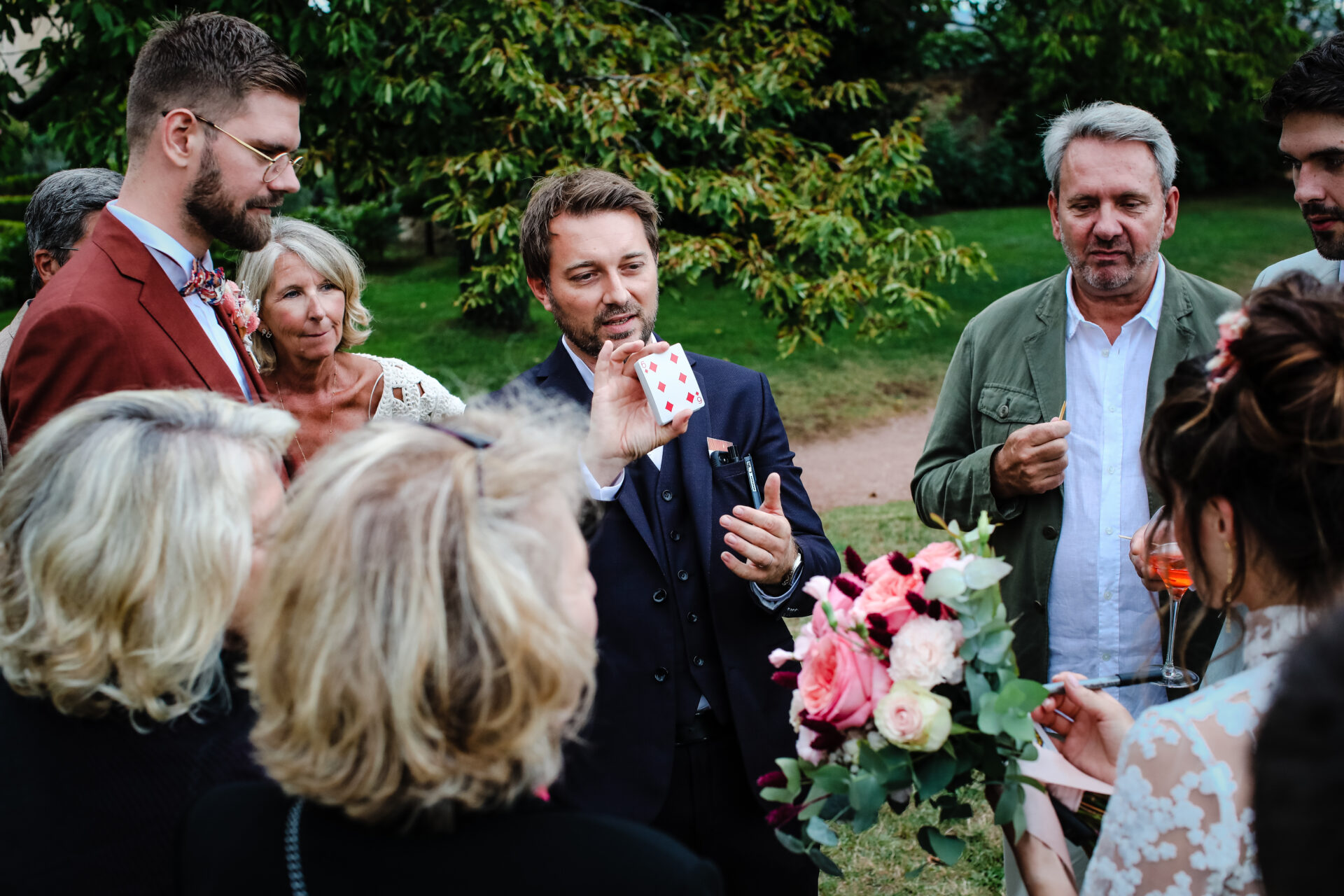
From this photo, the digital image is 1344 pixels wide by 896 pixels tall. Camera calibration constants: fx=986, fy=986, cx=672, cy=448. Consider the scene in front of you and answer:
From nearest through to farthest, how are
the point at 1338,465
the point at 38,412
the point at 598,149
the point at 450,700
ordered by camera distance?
the point at 450,700 → the point at 1338,465 → the point at 38,412 → the point at 598,149

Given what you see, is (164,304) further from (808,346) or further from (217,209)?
(808,346)

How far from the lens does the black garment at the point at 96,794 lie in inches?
57.1

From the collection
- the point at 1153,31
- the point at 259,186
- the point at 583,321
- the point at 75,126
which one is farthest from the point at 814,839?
the point at 1153,31

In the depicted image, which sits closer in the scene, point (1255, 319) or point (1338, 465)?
point (1338, 465)

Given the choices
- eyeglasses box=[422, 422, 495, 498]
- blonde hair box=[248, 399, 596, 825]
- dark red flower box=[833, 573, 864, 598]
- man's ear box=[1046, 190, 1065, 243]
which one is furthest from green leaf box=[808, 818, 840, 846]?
man's ear box=[1046, 190, 1065, 243]

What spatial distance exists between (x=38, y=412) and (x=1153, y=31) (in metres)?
17.0

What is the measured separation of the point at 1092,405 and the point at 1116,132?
32.6 inches

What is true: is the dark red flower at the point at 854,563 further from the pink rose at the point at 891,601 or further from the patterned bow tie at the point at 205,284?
the patterned bow tie at the point at 205,284

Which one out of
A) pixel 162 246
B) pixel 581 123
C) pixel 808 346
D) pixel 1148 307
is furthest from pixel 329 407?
pixel 808 346

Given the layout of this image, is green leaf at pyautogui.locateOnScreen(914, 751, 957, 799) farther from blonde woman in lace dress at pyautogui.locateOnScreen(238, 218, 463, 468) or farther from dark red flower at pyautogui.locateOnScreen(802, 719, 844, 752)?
blonde woman in lace dress at pyautogui.locateOnScreen(238, 218, 463, 468)

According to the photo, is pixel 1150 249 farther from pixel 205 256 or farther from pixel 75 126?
pixel 75 126

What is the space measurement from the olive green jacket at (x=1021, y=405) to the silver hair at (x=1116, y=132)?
0.33 meters

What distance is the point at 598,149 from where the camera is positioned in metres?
6.75

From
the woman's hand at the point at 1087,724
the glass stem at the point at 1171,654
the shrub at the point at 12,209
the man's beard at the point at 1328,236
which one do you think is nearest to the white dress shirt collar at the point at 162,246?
the woman's hand at the point at 1087,724
